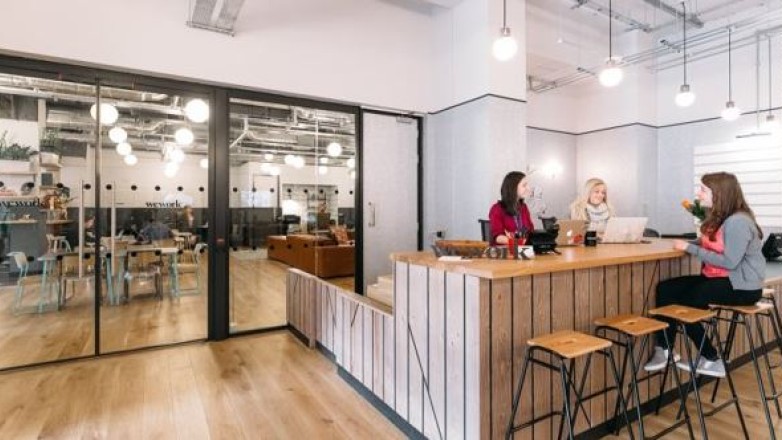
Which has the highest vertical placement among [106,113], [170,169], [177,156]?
[106,113]

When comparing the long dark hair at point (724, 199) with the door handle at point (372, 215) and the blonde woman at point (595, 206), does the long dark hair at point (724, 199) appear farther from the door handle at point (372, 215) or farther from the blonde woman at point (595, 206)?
the door handle at point (372, 215)

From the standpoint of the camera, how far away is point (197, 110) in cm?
430

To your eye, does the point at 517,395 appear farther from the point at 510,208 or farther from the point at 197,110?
the point at 197,110

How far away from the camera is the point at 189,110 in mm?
4289

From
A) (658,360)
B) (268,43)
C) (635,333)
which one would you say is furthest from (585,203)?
(268,43)

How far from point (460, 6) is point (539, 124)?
9.89 feet

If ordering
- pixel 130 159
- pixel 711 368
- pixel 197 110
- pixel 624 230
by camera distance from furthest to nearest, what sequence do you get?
pixel 197 110 → pixel 130 159 → pixel 624 230 → pixel 711 368

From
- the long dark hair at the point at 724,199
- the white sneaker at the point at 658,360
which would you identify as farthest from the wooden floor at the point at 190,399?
the long dark hair at the point at 724,199

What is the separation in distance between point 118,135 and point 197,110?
758 millimetres

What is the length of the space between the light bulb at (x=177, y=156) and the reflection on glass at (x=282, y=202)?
0.47m

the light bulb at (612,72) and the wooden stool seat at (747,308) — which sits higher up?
the light bulb at (612,72)

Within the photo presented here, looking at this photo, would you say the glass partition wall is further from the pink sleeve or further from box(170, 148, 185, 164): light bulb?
the pink sleeve

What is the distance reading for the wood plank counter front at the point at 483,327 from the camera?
2.13 metres

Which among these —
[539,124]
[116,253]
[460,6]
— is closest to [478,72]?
[460,6]
